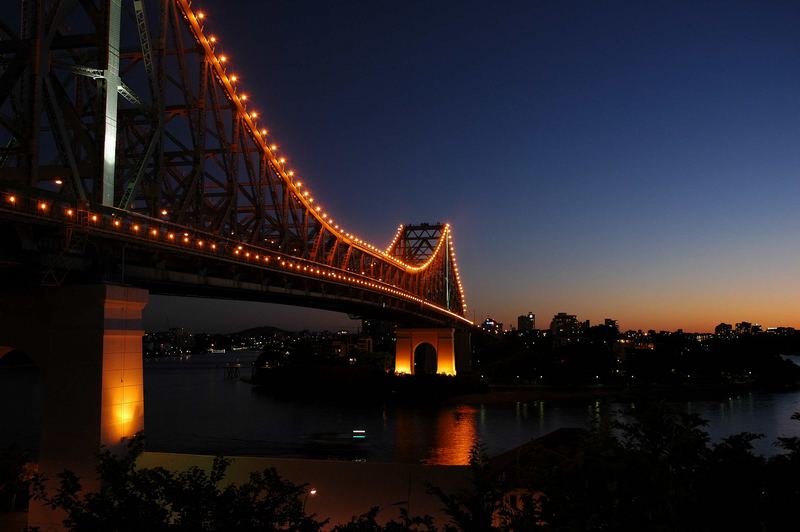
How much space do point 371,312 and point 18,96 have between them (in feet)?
107

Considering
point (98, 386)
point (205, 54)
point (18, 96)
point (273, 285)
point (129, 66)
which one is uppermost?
point (205, 54)

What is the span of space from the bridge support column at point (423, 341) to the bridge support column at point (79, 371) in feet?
194

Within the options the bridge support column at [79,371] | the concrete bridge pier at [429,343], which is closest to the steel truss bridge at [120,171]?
the bridge support column at [79,371]

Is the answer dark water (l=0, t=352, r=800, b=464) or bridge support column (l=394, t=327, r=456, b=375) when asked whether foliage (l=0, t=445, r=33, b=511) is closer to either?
dark water (l=0, t=352, r=800, b=464)

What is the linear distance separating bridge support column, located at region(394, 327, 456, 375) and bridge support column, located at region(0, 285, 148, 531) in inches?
2326

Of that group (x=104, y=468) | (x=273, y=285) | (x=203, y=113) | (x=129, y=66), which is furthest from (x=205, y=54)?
(x=104, y=468)

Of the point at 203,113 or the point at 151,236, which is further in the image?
the point at 203,113

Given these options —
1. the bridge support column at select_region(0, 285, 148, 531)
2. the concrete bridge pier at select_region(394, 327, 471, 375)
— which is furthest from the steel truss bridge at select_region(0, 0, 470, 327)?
the concrete bridge pier at select_region(394, 327, 471, 375)

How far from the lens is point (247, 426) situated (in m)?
47.8

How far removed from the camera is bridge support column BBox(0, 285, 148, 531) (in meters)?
17.0

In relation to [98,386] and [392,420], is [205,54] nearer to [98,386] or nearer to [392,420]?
[98,386]

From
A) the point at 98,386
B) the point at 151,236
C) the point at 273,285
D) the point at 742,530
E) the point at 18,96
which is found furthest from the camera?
the point at 273,285

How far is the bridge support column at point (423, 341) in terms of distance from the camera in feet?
252

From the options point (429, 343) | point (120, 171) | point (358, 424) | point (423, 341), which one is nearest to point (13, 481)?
point (120, 171)
